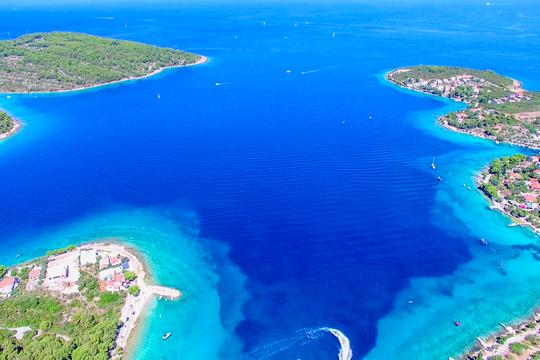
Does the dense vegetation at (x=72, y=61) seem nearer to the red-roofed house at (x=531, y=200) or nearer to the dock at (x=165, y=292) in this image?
the dock at (x=165, y=292)

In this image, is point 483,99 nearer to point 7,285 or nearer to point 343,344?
point 343,344

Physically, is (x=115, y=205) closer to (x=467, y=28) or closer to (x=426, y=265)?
(x=426, y=265)

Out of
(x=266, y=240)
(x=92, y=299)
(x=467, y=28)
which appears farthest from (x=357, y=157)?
(x=467, y=28)

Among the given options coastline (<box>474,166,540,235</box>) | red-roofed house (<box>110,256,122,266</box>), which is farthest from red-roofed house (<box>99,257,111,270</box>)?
coastline (<box>474,166,540,235</box>)

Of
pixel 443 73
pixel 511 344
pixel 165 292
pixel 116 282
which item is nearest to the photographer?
pixel 511 344

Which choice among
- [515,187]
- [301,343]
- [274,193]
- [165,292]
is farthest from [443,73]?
[165,292]

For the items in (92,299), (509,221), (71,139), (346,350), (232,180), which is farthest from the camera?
(71,139)

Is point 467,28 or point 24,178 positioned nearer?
point 24,178
